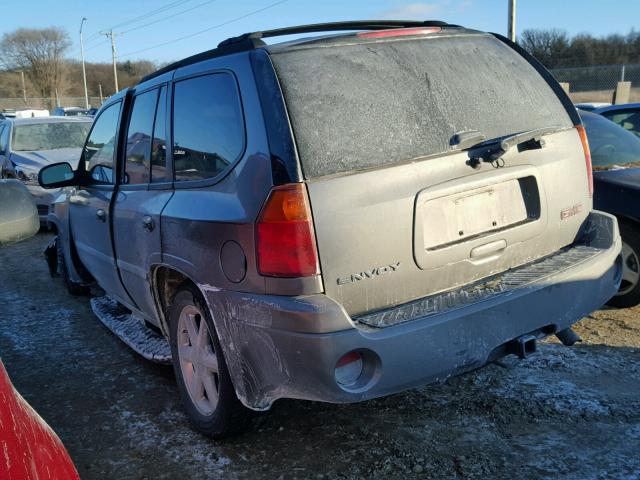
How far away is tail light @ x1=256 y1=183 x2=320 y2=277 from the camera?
2566 mm

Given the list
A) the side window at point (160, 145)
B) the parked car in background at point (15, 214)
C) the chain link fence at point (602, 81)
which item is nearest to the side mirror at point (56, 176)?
the side window at point (160, 145)

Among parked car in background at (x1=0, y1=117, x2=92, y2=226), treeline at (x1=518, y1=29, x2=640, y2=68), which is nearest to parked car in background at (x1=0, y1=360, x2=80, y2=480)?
parked car in background at (x1=0, y1=117, x2=92, y2=226)

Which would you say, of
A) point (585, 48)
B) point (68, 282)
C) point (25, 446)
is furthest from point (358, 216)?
point (585, 48)

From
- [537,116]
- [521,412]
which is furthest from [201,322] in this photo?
[537,116]

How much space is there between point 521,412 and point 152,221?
7.25 feet

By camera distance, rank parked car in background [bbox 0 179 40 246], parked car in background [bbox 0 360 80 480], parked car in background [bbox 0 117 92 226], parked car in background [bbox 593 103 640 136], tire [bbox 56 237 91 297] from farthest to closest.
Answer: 1. parked car in background [bbox 0 117 92 226]
2. parked car in background [bbox 593 103 640 136]
3. tire [bbox 56 237 91 297]
4. parked car in background [bbox 0 179 40 246]
5. parked car in background [bbox 0 360 80 480]

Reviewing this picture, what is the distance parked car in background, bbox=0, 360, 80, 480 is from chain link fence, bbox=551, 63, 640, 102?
77.1ft

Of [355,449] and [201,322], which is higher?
[201,322]

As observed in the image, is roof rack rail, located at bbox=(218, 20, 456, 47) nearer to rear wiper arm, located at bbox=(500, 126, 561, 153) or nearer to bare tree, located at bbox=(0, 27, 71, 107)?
rear wiper arm, located at bbox=(500, 126, 561, 153)

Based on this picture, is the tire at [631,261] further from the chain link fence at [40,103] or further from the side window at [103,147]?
the chain link fence at [40,103]

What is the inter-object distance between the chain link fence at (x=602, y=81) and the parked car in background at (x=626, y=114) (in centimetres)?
1617

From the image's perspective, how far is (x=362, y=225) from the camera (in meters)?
2.65

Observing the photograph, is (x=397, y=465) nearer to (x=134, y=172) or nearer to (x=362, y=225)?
(x=362, y=225)

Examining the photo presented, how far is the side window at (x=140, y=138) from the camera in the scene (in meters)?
3.71
